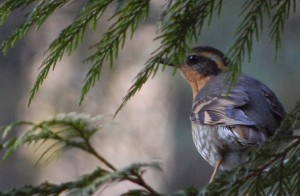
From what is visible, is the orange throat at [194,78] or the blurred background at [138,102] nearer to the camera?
the orange throat at [194,78]

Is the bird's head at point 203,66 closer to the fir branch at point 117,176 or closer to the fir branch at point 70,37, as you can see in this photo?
the fir branch at point 70,37

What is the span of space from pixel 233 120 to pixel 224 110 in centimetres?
10

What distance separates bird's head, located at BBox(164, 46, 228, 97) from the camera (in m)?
4.79

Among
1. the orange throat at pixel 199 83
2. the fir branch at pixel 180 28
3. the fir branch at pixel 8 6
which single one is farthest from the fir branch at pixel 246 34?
the orange throat at pixel 199 83

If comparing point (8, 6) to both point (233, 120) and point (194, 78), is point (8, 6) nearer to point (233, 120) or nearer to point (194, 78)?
point (233, 120)

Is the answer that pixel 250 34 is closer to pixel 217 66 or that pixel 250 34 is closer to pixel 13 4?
pixel 13 4

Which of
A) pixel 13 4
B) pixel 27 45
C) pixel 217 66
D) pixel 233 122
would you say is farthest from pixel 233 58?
pixel 27 45

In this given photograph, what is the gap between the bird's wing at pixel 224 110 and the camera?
408 centimetres

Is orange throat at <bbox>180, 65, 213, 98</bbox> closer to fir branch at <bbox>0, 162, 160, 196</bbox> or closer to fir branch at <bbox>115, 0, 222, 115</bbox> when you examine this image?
fir branch at <bbox>115, 0, 222, 115</bbox>

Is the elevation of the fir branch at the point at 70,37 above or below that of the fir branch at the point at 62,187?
above

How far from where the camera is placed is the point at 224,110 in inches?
164

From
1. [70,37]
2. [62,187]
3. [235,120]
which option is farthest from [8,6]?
[235,120]

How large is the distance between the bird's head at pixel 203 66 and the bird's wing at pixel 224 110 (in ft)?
1.41

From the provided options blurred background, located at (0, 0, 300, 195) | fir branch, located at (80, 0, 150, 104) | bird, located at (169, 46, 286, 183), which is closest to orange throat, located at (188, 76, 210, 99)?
bird, located at (169, 46, 286, 183)
